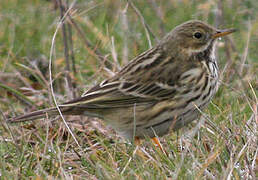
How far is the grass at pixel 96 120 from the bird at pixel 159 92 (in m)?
0.17

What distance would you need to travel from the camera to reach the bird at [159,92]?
5.20 m

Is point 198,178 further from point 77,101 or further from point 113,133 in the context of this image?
point 113,133

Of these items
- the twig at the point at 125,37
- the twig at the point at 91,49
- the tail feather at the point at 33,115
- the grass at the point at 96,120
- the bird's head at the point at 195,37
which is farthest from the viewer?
the twig at the point at 125,37

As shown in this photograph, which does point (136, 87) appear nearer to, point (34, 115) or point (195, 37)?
point (195, 37)

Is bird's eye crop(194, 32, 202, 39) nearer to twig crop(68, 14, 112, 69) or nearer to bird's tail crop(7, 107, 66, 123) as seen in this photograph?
bird's tail crop(7, 107, 66, 123)

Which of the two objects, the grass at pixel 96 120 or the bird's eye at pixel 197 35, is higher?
the bird's eye at pixel 197 35

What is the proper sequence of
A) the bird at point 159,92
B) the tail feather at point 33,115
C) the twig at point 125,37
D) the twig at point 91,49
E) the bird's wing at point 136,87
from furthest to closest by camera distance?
the twig at point 125,37, the twig at point 91,49, the bird's wing at point 136,87, the bird at point 159,92, the tail feather at point 33,115

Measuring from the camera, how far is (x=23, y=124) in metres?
5.96

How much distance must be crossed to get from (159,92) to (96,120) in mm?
1071

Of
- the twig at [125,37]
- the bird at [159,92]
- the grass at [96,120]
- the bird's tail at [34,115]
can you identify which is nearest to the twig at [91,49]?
the grass at [96,120]

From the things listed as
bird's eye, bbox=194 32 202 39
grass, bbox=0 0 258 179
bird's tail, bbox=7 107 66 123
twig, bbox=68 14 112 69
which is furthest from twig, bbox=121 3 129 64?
bird's tail, bbox=7 107 66 123

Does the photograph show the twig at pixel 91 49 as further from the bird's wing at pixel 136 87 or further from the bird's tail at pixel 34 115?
the bird's tail at pixel 34 115

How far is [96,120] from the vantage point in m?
6.15

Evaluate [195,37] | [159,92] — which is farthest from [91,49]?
[159,92]
